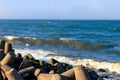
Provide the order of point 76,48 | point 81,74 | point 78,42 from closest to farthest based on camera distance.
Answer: point 81,74 < point 76,48 < point 78,42

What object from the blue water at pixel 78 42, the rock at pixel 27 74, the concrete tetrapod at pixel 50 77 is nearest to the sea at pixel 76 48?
the blue water at pixel 78 42

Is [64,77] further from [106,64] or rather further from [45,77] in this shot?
[106,64]

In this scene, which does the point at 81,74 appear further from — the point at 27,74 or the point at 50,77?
the point at 27,74

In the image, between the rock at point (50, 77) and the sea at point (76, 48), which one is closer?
the rock at point (50, 77)

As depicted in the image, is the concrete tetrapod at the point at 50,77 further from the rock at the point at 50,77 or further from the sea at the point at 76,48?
the sea at the point at 76,48

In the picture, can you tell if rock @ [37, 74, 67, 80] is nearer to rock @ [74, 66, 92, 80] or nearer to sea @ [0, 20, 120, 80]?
rock @ [74, 66, 92, 80]

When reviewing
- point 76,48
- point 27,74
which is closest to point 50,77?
point 27,74

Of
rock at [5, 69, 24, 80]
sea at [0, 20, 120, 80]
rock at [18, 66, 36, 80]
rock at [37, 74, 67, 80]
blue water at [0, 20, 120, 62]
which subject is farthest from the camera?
blue water at [0, 20, 120, 62]

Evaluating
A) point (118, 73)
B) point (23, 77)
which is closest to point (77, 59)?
point (118, 73)

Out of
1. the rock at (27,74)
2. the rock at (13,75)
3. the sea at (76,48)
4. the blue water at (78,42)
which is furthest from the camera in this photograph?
the blue water at (78,42)

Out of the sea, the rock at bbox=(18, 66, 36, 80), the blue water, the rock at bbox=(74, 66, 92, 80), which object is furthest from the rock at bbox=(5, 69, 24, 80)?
the blue water

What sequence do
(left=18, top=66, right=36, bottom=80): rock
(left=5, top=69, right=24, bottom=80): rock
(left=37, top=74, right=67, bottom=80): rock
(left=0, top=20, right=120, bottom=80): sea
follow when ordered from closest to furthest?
(left=37, top=74, right=67, bottom=80): rock < (left=5, top=69, right=24, bottom=80): rock < (left=18, top=66, right=36, bottom=80): rock < (left=0, top=20, right=120, bottom=80): sea

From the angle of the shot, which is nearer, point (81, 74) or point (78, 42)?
point (81, 74)

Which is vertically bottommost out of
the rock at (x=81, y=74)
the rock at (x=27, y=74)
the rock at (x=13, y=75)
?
the rock at (x=27, y=74)
